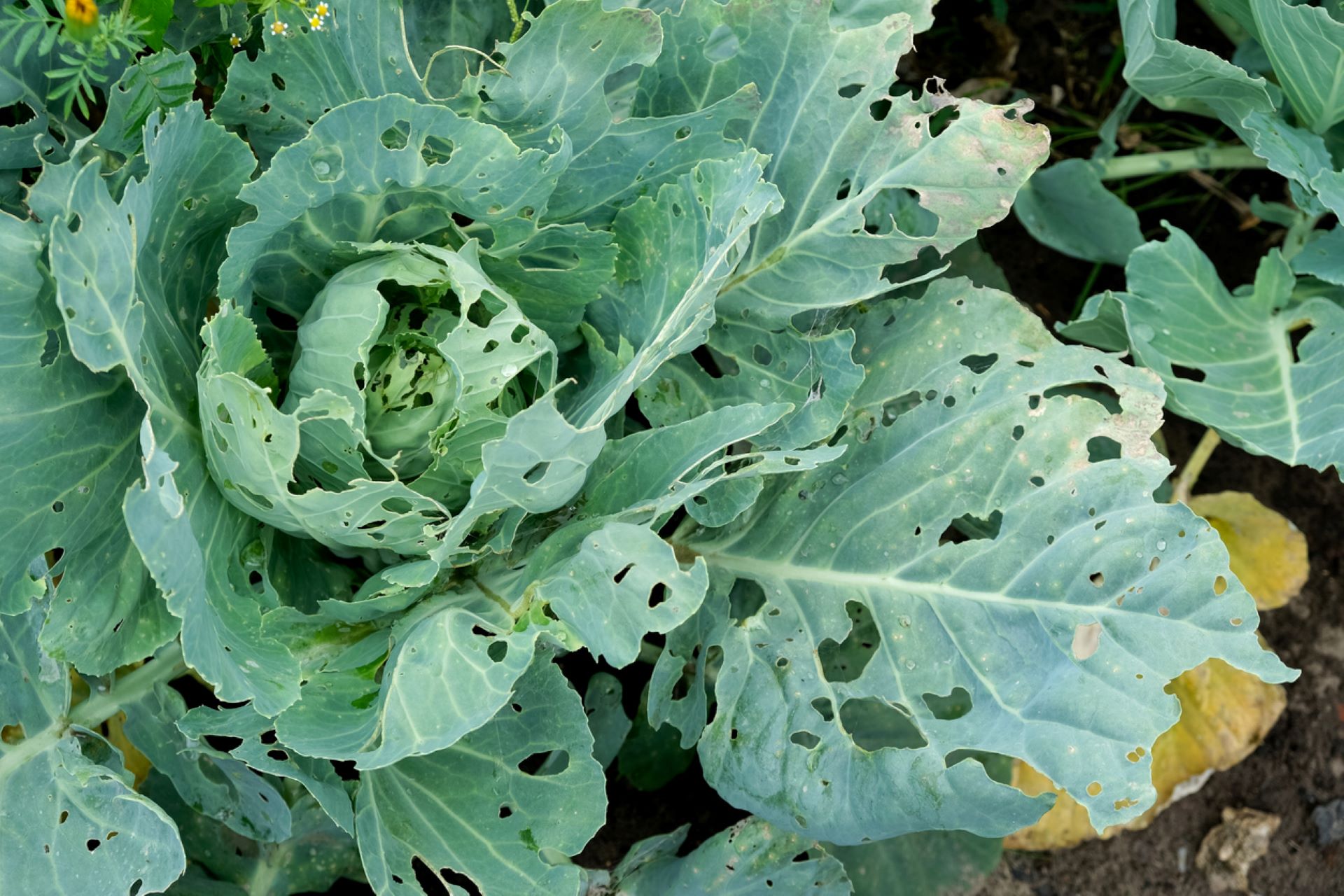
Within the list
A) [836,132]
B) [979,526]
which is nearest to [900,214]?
[836,132]

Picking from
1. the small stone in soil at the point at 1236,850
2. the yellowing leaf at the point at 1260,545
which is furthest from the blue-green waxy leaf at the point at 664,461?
the small stone in soil at the point at 1236,850

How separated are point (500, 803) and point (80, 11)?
1408mm

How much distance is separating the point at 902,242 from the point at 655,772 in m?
1.44

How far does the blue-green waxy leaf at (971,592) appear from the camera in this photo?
6.26ft

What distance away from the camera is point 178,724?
5.81 ft

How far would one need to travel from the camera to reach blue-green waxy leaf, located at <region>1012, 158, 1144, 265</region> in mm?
2789

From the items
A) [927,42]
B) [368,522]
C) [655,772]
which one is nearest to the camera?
[368,522]

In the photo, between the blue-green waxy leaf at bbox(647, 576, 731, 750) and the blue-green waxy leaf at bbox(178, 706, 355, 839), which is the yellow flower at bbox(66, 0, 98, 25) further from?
the blue-green waxy leaf at bbox(647, 576, 731, 750)

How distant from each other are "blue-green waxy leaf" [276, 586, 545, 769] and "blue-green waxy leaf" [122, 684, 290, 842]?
1.13 ft

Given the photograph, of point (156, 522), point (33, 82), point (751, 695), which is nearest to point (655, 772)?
point (751, 695)

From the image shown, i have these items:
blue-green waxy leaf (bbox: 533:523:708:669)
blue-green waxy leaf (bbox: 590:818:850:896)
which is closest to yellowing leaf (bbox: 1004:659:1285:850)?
blue-green waxy leaf (bbox: 590:818:850:896)

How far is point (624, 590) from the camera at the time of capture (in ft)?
5.24

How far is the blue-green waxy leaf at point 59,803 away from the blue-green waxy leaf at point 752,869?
36.3 inches

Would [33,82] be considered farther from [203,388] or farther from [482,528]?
[482,528]
